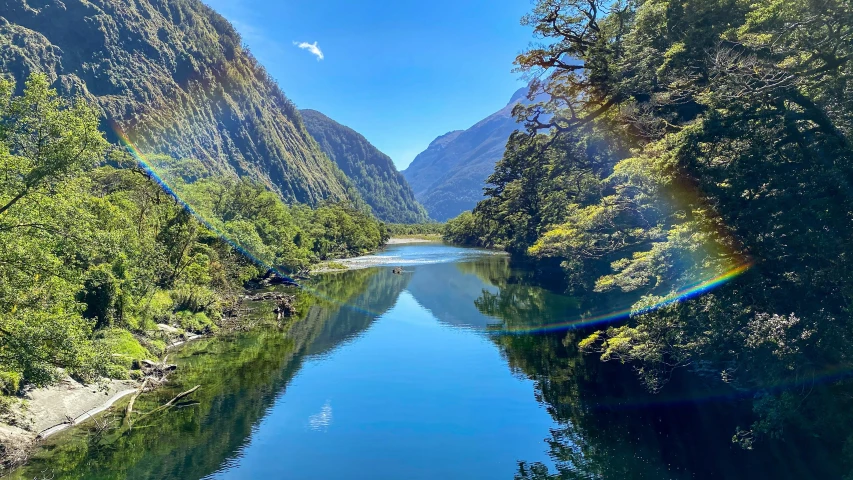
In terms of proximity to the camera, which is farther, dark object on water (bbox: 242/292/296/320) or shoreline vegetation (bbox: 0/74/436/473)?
dark object on water (bbox: 242/292/296/320)

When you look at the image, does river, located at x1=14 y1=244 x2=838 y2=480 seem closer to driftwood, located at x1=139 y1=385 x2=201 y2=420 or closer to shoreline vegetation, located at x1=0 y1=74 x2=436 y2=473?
driftwood, located at x1=139 y1=385 x2=201 y2=420

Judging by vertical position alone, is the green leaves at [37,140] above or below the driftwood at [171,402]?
above

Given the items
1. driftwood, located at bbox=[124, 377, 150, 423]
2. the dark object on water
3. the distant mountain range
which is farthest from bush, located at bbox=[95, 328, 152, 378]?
the distant mountain range

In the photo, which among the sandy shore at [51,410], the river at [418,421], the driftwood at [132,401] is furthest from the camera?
the driftwood at [132,401]

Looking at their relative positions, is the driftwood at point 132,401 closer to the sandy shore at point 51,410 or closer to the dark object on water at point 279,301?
the sandy shore at point 51,410

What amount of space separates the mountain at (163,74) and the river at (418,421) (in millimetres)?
111802

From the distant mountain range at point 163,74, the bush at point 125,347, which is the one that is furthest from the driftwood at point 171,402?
the distant mountain range at point 163,74

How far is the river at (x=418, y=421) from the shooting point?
14.8 meters

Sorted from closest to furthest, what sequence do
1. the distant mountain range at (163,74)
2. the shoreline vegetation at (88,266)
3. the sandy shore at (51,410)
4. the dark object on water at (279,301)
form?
the shoreline vegetation at (88,266) → the sandy shore at (51,410) → the dark object on water at (279,301) → the distant mountain range at (163,74)

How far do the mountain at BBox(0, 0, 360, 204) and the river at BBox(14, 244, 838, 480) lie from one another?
11180 cm

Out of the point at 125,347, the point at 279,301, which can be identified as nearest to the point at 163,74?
the point at 279,301

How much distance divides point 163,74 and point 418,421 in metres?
159

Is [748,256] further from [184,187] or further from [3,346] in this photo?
[184,187]

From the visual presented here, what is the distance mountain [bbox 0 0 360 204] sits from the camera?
118 m
